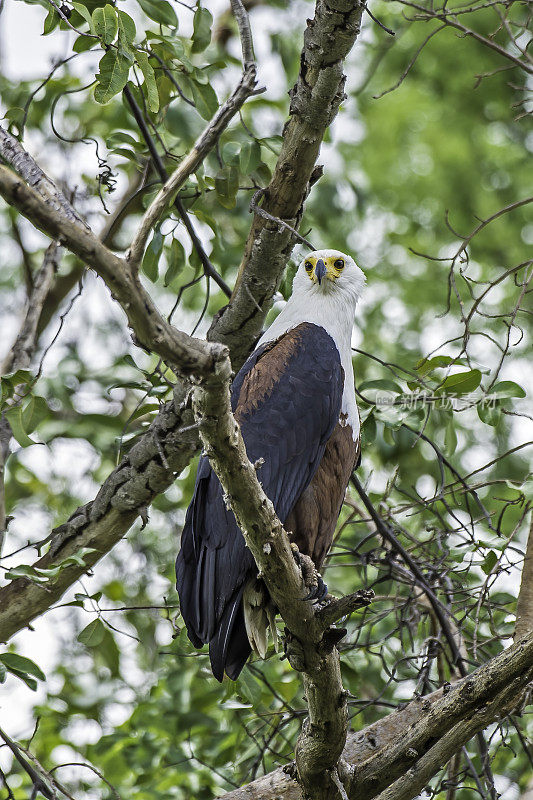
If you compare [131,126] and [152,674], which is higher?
[131,126]

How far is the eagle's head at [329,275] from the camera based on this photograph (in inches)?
134

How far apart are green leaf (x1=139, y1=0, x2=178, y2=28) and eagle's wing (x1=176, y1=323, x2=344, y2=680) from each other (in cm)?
110

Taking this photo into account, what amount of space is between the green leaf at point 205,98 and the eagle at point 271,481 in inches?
31.7

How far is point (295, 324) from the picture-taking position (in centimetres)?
318

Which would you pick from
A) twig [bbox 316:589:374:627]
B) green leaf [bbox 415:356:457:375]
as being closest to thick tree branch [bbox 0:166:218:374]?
twig [bbox 316:589:374:627]

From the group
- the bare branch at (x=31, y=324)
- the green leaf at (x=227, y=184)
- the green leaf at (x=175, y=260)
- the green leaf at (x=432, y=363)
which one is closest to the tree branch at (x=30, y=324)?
the bare branch at (x=31, y=324)

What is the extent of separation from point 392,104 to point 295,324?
266 inches

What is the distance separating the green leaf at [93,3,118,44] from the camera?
2.21 meters

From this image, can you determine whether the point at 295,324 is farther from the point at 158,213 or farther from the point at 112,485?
the point at 158,213

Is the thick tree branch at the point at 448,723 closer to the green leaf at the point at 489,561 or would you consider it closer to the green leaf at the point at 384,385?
the green leaf at the point at 489,561

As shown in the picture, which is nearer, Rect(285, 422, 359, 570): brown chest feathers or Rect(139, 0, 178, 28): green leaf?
Rect(139, 0, 178, 28): green leaf

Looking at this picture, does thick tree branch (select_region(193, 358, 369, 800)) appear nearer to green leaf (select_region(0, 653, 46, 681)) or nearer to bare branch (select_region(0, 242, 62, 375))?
green leaf (select_region(0, 653, 46, 681))

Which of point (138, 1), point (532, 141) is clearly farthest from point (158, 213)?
point (532, 141)

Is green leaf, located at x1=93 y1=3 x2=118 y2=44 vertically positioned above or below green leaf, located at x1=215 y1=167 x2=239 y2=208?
below
